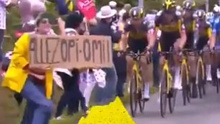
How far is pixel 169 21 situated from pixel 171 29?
0.22 metres

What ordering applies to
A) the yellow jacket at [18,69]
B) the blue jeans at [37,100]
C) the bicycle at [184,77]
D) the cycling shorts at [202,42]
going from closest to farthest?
the yellow jacket at [18,69], the blue jeans at [37,100], the bicycle at [184,77], the cycling shorts at [202,42]

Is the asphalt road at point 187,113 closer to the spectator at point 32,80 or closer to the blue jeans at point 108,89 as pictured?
the blue jeans at point 108,89

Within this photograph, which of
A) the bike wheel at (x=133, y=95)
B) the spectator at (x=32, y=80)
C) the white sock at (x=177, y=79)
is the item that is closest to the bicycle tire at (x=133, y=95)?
the bike wheel at (x=133, y=95)

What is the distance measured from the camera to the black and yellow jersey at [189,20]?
16670 mm

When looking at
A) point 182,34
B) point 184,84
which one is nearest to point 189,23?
point 184,84

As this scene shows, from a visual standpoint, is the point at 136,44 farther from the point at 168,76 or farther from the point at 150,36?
the point at 168,76

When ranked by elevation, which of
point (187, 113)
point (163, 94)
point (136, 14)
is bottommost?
point (187, 113)

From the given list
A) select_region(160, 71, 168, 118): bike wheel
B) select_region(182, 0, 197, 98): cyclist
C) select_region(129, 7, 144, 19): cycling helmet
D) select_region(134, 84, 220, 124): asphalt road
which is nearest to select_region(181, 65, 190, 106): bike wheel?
select_region(134, 84, 220, 124): asphalt road

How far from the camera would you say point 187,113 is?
14.5 metres

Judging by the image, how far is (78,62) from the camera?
8.52 m

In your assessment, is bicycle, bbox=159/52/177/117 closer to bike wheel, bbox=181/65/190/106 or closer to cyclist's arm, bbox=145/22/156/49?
cyclist's arm, bbox=145/22/156/49

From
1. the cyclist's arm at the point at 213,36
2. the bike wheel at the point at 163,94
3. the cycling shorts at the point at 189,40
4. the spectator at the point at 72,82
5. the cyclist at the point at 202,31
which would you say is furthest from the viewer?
the cyclist's arm at the point at 213,36

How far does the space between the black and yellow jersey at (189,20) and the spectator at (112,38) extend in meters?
3.22

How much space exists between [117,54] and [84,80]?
166 centimetres
